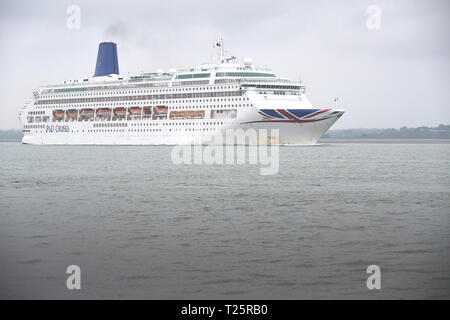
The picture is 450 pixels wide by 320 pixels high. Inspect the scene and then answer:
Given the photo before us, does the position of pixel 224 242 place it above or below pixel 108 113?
below

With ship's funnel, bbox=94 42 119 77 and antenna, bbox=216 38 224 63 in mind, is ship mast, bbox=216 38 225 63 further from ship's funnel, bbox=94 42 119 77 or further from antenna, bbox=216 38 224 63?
ship's funnel, bbox=94 42 119 77

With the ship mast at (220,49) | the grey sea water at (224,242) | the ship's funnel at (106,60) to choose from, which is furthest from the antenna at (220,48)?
the grey sea water at (224,242)

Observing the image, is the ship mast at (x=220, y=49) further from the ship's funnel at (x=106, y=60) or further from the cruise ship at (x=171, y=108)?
the ship's funnel at (x=106, y=60)

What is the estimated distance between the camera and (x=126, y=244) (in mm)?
13812

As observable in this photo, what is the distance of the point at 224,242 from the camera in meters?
14.1

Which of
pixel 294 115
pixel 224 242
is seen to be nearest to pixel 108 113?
pixel 294 115

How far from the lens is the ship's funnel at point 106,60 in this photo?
10331cm

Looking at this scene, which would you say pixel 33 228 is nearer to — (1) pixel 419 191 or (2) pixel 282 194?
(2) pixel 282 194

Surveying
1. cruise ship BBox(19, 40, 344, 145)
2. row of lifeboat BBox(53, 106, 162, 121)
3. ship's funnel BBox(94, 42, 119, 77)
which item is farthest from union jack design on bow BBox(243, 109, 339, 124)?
ship's funnel BBox(94, 42, 119, 77)

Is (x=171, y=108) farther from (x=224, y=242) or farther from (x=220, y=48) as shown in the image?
(x=224, y=242)

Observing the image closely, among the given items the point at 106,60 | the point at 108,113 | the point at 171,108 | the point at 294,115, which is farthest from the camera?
the point at 106,60

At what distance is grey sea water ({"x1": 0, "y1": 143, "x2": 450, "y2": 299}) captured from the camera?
10539 millimetres

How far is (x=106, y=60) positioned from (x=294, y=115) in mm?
45007

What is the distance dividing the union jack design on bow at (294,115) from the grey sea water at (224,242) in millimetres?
42980
